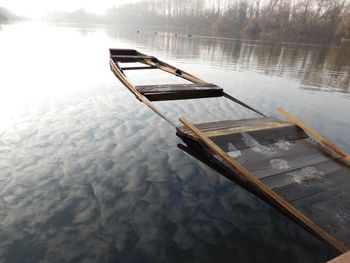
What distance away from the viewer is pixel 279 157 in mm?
6055

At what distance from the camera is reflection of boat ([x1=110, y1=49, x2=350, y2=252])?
426cm

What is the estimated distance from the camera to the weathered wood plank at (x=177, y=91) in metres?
10.0

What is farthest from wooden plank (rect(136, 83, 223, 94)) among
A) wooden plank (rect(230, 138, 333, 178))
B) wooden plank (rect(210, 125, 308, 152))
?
wooden plank (rect(230, 138, 333, 178))

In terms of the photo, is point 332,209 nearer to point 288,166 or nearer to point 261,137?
point 288,166

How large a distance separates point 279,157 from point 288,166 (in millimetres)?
402

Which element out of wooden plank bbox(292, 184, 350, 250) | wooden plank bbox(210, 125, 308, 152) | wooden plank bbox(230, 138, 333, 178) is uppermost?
wooden plank bbox(210, 125, 308, 152)

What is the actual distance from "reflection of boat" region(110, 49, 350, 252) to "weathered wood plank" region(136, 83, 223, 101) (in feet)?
11.4

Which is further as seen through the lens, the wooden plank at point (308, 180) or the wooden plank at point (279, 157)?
the wooden plank at point (279, 157)

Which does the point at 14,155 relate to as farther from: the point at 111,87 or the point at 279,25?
the point at 279,25

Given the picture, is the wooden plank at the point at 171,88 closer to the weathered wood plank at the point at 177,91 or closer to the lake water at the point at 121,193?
the weathered wood plank at the point at 177,91

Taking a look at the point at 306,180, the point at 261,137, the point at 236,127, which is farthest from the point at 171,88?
the point at 306,180

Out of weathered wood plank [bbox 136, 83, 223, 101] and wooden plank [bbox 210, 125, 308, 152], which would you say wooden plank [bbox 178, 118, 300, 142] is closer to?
wooden plank [bbox 210, 125, 308, 152]

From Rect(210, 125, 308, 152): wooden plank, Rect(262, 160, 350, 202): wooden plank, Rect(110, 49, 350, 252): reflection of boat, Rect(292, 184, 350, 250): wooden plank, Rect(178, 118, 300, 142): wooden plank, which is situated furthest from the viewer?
Rect(178, 118, 300, 142): wooden plank

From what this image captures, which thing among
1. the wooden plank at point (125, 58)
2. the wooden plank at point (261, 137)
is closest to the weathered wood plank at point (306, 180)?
the wooden plank at point (261, 137)
